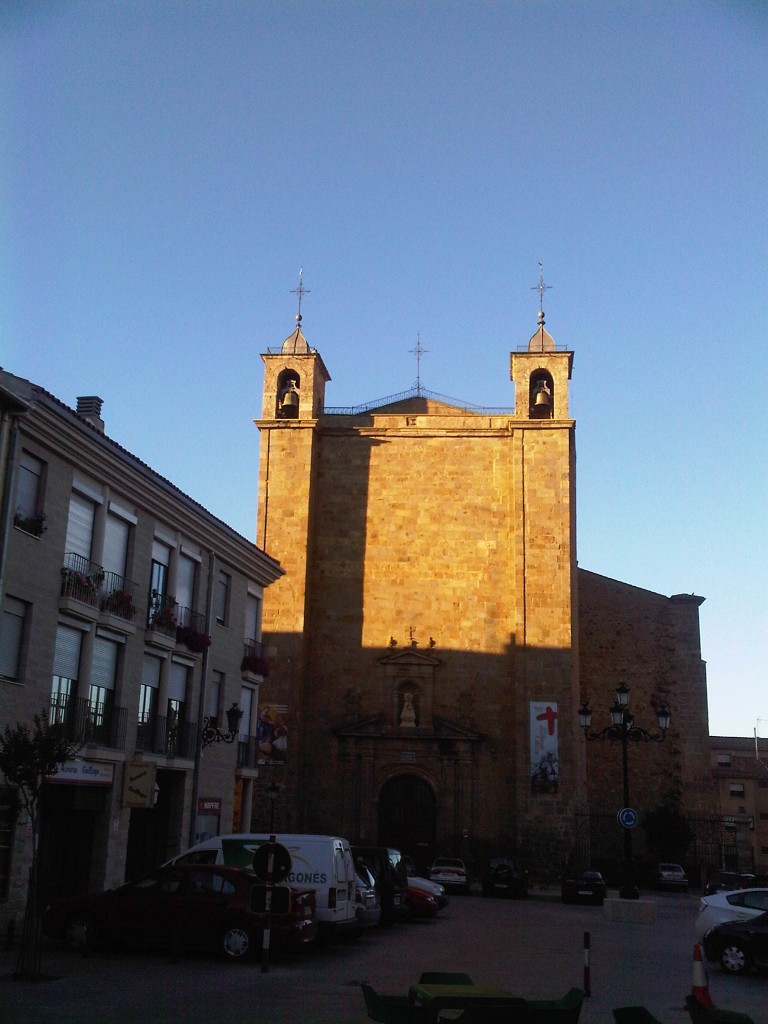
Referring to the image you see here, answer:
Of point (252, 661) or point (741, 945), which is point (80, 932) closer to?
point (741, 945)

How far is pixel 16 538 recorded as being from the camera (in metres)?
16.7

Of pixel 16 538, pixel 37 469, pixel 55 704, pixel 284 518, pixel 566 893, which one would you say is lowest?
pixel 566 893

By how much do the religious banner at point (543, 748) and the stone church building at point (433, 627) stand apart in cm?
7

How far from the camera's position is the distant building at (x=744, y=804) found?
61531 millimetres

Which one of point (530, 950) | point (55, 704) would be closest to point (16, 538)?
point (55, 704)

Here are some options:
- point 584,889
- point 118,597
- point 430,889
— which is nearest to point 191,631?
point 118,597

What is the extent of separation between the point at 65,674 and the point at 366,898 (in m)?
6.32

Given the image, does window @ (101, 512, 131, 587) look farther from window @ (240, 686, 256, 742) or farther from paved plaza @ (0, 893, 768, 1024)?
paved plaza @ (0, 893, 768, 1024)

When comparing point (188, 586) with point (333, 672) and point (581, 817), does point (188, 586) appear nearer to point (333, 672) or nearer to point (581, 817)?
point (333, 672)

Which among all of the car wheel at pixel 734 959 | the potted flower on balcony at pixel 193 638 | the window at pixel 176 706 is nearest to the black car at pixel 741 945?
the car wheel at pixel 734 959

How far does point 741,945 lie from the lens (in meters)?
14.4

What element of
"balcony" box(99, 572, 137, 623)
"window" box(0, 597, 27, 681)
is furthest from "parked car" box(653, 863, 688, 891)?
"window" box(0, 597, 27, 681)

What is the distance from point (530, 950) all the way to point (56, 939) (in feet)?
22.7

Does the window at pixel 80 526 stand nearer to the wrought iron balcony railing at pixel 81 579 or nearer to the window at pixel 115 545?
the wrought iron balcony railing at pixel 81 579
